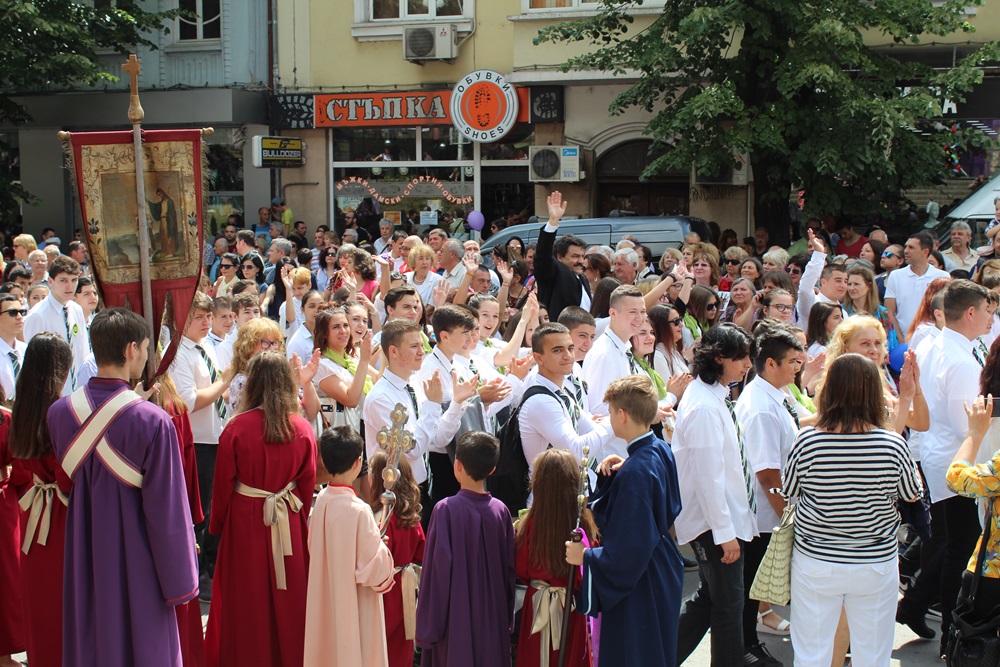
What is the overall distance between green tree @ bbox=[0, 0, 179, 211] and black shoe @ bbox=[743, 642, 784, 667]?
1622cm

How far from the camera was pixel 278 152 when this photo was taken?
64.7 ft

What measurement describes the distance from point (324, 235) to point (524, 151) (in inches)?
178

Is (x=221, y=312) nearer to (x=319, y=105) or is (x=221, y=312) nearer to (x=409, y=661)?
(x=409, y=661)

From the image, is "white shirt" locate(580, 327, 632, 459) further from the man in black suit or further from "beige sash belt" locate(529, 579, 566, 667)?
the man in black suit

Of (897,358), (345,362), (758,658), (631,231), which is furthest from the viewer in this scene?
(631,231)

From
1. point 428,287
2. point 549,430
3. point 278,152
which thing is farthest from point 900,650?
point 278,152

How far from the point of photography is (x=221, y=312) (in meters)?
7.84

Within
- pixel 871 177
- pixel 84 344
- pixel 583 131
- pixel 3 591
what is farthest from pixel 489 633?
pixel 583 131

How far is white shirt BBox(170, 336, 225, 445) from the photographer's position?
6891mm

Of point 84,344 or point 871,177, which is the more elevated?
point 871,177

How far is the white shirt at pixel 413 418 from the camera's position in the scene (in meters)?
5.70

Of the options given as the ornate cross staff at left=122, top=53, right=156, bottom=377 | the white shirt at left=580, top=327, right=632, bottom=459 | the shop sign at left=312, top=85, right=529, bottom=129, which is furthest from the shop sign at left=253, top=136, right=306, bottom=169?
the ornate cross staff at left=122, top=53, right=156, bottom=377

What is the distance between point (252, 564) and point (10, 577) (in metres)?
1.57

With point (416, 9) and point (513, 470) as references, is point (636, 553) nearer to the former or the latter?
point (513, 470)
